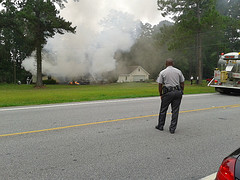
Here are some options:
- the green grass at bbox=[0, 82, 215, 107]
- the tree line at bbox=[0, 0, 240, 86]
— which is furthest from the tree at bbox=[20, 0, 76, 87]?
the green grass at bbox=[0, 82, 215, 107]

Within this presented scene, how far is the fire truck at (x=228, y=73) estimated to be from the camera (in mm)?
13969

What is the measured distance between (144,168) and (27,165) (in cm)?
176

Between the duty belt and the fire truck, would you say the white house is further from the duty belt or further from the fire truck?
the duty belt

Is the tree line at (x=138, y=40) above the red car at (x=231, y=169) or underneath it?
above

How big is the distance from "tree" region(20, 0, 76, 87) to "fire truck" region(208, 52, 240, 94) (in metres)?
18.5

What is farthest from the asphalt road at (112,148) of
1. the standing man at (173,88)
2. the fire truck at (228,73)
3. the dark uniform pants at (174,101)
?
the fire truck at (228,73)

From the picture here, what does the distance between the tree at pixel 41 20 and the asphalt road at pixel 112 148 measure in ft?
72.5

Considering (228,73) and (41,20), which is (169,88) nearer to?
(228,73)

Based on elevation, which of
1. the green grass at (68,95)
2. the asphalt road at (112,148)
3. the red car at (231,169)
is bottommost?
the asphalt road at (112,148)

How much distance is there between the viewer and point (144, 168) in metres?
3.24

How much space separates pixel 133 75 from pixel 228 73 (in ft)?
98.3

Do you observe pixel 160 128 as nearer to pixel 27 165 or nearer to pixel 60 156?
pixel 60 156

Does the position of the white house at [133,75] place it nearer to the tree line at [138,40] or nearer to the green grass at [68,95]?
the tree line at [138,40]

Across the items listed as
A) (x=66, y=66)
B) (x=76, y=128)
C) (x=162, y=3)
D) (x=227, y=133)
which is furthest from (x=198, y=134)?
(x=66, y=66)
